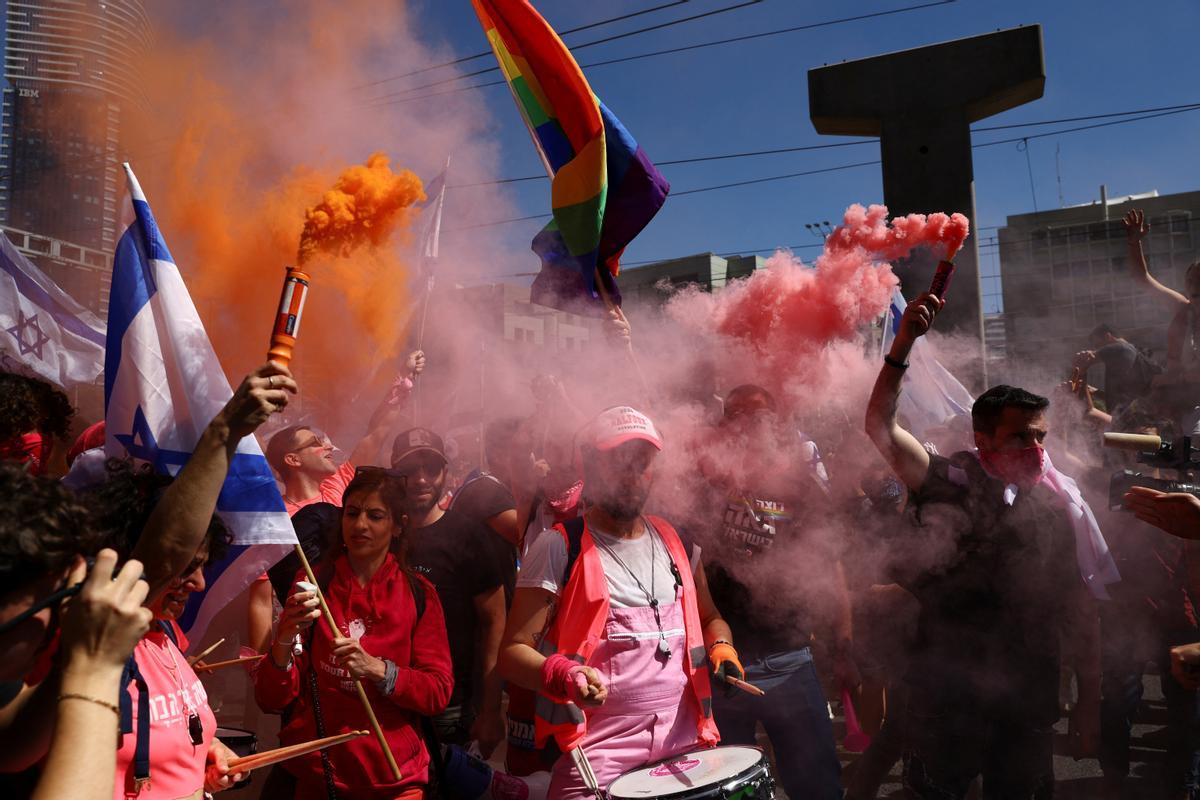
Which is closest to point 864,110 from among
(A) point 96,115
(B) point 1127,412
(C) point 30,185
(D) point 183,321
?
(B) point 1127,412

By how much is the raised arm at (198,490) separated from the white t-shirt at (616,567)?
110cm

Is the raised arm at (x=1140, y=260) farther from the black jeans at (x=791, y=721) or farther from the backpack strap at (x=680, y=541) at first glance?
the backpack strap at (x=680, y=541)

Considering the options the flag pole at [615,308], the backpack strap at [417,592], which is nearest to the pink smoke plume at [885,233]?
the flag pole at [615,308]

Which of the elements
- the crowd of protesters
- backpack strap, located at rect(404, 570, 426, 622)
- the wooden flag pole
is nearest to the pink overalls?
the crowd of protesters

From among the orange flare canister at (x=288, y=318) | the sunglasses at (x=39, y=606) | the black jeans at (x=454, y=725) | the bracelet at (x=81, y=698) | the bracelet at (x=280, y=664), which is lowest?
the black jeans at (x=454, y=725)

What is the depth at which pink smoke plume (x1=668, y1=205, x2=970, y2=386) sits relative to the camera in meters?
4.46

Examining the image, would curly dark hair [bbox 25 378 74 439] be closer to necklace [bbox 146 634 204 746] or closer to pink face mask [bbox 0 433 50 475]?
pink face mask [bbox 0 433 50 475]

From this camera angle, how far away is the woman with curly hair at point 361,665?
3.02 m

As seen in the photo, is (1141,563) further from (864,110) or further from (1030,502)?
(864,110)

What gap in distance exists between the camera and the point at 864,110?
9.08 metres

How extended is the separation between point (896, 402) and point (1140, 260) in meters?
4.02

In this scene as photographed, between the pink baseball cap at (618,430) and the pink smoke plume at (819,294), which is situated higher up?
the pink smoke plume at (819,294)

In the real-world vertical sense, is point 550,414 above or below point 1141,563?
above

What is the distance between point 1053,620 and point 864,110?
6668mm
